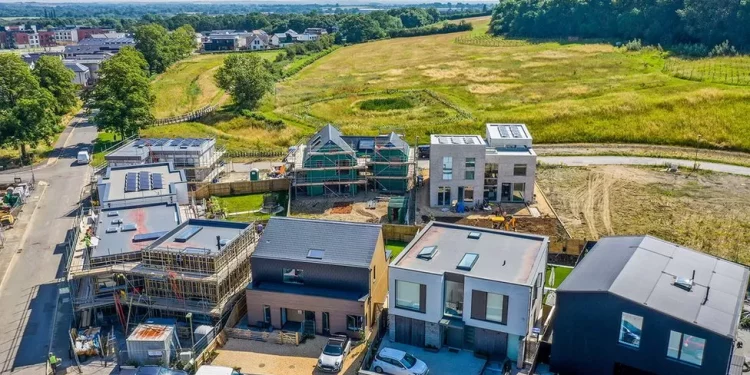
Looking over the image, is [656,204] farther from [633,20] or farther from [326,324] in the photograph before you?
[633,20]

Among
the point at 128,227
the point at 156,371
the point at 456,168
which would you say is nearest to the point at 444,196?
the point at 456,168

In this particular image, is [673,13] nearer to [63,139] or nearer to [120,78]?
[120,78]

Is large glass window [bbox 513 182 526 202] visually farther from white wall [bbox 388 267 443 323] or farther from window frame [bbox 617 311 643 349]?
window frame [bbox 617 311 643 349]

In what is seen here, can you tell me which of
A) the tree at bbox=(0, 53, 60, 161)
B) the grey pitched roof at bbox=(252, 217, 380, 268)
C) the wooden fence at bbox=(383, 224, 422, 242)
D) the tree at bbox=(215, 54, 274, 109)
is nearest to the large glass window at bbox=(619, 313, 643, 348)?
the grey pitched roof at bbox=(252, 217, 380, 268)

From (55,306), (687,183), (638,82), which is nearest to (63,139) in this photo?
(55,306)

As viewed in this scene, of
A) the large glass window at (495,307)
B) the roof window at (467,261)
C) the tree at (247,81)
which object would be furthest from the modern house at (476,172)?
the tree at (247,81)

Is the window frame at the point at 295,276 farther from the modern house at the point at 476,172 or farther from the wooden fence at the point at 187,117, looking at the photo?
the wooden fence at the point at 187,117
